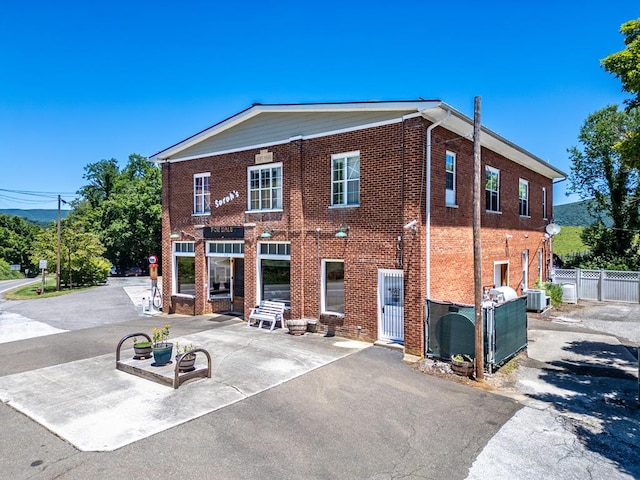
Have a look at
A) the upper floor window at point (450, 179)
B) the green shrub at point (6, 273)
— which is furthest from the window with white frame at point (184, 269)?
the green shrub at point (6, 273)

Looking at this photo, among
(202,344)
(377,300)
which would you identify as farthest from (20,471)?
(377,300)

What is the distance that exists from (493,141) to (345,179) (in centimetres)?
580

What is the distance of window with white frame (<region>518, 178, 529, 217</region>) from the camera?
18609 mm

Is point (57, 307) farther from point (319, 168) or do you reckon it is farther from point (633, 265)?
point (633, 265)

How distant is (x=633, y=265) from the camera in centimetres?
2553

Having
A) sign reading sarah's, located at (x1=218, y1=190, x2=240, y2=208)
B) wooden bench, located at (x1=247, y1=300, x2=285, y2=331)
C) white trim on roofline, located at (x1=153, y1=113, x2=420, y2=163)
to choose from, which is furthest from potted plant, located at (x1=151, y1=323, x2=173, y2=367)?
white trim on roofline, located at (x1=153, y1=113, x2=420, y2=163)

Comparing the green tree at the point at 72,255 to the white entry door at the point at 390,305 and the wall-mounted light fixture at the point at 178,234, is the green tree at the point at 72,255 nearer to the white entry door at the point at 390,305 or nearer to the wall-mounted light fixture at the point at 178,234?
the wall-mounted light fixture at the point at 178,234

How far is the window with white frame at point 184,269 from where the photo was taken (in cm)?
1812

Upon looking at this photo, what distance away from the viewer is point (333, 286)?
13.3 metres

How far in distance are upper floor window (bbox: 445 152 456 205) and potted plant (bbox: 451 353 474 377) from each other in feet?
15.8

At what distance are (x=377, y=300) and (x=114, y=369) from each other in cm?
722

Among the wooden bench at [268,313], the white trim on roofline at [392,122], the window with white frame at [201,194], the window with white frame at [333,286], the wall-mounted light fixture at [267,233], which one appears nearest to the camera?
the white trim on roofline at [392,122]

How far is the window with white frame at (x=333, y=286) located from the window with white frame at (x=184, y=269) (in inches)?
290

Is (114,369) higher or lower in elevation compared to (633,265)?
lower
